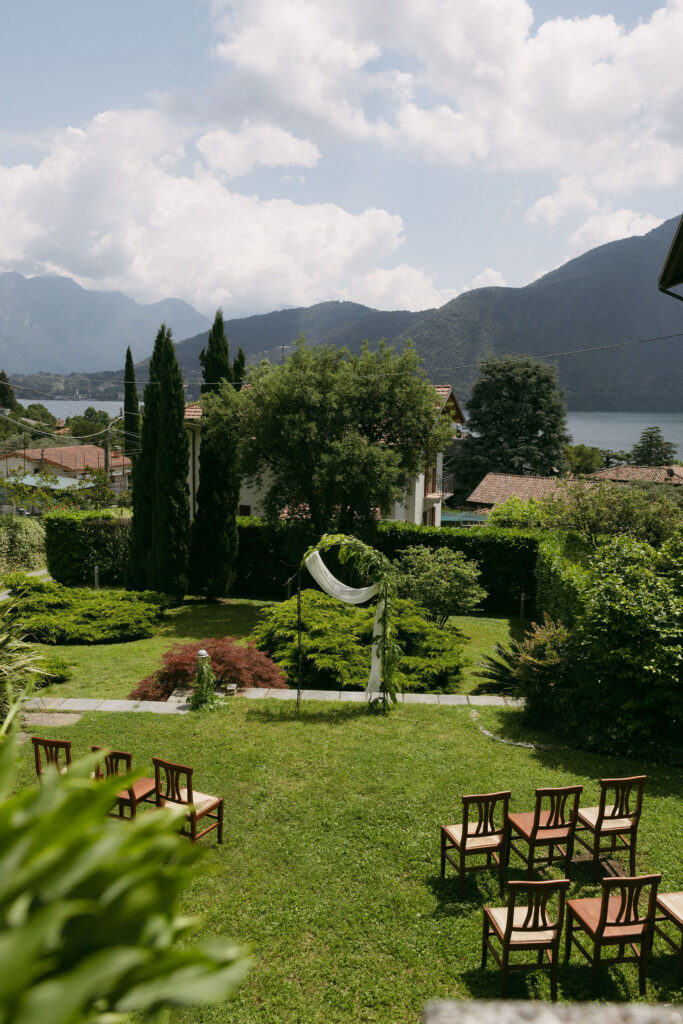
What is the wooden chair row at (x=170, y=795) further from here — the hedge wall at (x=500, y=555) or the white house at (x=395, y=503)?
the white house at (x=395, y=503)

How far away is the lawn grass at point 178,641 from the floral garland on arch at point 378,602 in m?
2.10

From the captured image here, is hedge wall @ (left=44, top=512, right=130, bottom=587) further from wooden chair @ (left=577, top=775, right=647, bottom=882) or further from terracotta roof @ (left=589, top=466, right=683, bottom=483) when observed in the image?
terracotta roof @ (left=589, top=466, right=683, bottom=483)

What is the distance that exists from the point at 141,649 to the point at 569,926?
1139 centimetres

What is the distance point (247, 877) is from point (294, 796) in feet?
4.83

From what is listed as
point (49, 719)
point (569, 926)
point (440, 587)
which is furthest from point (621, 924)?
point (440, 587)

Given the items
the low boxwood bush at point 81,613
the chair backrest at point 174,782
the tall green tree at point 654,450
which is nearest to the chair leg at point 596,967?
the chair backrest at point 174,782

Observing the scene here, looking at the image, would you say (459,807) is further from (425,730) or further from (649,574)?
(649,574)

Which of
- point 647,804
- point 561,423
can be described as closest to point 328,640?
point 647,804

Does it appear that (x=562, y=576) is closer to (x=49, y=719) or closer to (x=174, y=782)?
(x=174, y=782)

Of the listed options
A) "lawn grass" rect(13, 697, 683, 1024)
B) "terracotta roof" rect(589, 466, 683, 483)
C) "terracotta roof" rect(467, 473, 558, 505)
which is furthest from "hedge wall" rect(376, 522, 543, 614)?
"terracotta roof" rect(589, 466, 683, 483)

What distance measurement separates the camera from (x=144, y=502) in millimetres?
18984

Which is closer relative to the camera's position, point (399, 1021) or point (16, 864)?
point (16, 864)

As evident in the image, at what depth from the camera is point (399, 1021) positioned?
4.25 meters

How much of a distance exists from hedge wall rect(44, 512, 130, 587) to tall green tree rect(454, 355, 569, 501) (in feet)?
99.3
